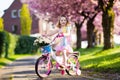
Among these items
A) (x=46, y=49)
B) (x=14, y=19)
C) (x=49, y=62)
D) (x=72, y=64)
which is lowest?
(x=72, y=64)

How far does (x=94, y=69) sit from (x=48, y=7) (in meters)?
25.9

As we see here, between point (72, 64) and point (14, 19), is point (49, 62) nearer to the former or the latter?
point (72, 64)

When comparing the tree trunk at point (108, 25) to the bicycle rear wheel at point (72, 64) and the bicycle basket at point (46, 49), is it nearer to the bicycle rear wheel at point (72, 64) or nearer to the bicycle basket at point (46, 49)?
the bicycle rear wheel at point (72, 64)

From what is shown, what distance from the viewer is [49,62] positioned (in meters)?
15.7

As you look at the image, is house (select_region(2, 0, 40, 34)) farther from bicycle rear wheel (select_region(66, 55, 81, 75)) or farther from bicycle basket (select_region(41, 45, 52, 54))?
bicycle basket (select_region(41, 45, 52, 54))

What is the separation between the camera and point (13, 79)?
53.8 ft

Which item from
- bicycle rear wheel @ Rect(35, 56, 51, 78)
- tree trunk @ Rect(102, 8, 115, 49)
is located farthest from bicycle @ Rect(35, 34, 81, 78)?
tree trunk @ Rect(102, 8, 115, 49)

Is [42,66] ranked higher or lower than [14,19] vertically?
lower

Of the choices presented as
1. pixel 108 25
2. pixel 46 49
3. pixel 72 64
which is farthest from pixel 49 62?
pixel 108 25

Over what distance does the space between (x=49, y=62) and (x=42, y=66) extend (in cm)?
35

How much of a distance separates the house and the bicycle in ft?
246

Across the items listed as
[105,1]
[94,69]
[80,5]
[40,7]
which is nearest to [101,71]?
[94,69]

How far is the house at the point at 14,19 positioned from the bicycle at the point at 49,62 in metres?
75.1

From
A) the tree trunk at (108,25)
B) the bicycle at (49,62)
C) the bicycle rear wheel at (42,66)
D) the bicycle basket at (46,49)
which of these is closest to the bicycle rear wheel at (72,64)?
the bicycle at (49,62)
